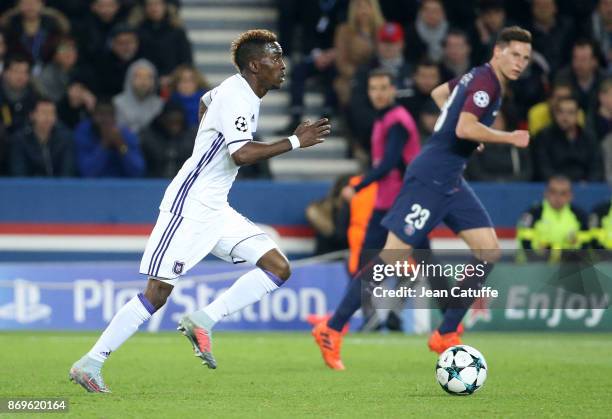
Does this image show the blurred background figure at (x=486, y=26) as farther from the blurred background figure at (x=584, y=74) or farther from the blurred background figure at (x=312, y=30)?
the blurred background figure at (x=312, y=30)

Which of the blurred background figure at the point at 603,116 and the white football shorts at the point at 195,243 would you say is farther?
the blurred background figure at the point at 603,116

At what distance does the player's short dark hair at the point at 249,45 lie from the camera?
8.90 metres

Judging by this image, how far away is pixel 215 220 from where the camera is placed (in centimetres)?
885

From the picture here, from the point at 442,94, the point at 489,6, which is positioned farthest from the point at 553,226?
the point at 442,94

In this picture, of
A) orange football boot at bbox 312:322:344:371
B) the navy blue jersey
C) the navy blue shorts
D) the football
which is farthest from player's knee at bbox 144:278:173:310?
the navy blue jersey

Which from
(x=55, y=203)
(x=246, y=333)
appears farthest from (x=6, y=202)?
(x=246, y=333)

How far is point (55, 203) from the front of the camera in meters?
15.6

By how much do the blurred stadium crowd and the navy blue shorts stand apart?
6014mm

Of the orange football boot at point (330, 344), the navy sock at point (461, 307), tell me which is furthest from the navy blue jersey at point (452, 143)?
the orange football boot at point (330, 344)

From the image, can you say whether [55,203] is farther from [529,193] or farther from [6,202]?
[529,193]

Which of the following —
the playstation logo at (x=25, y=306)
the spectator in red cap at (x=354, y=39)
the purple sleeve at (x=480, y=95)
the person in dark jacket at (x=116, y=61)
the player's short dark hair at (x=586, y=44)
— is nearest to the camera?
the purple sleeve at (x=480, y=95)

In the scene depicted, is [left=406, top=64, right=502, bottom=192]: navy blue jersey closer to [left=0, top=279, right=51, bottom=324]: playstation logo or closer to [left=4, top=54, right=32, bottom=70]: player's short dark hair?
[left=0, top=279, right=51, bottom=324]: playstation logo

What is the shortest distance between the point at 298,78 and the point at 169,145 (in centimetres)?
266

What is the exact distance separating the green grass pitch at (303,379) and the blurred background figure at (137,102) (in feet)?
11.7
